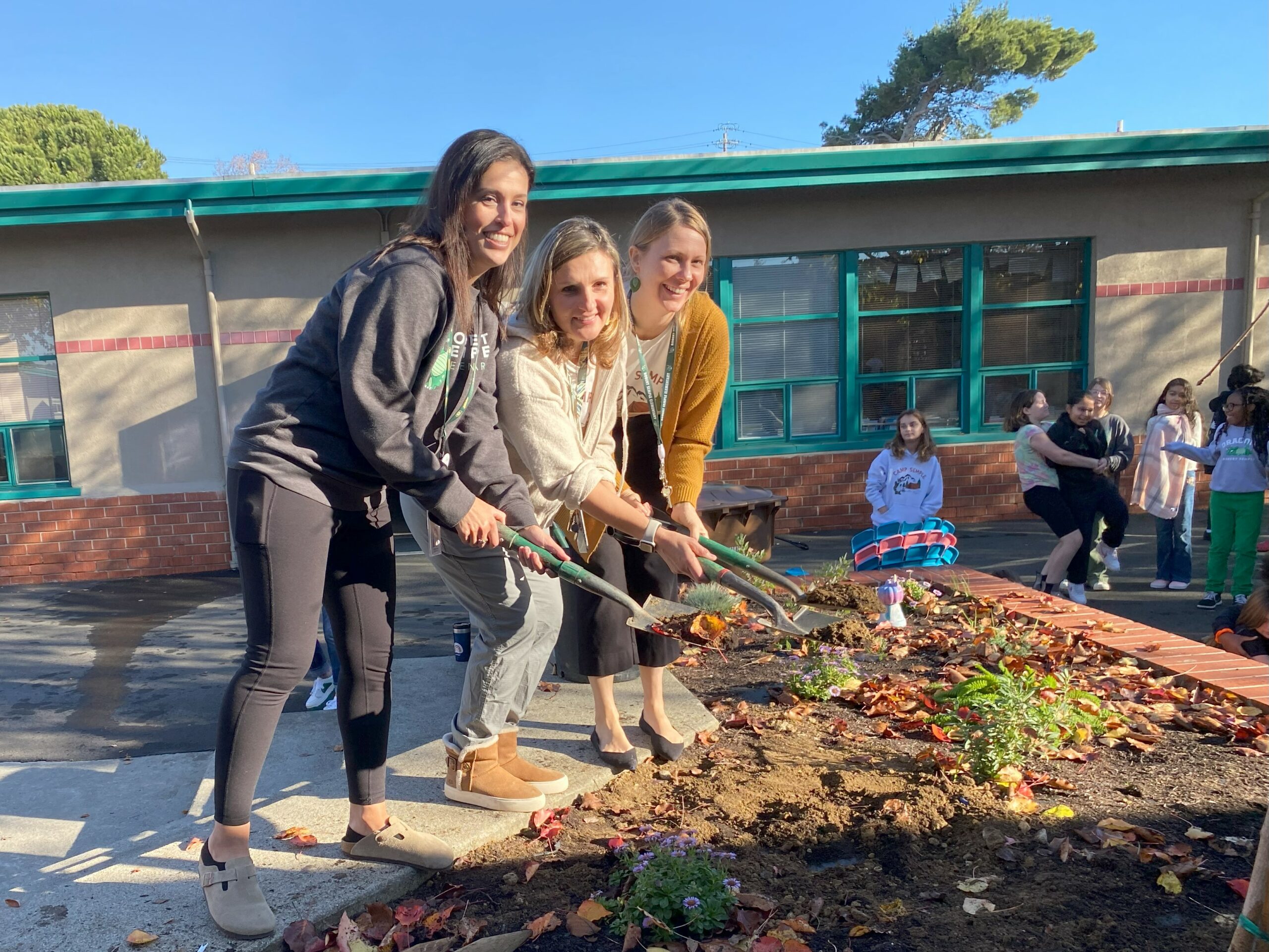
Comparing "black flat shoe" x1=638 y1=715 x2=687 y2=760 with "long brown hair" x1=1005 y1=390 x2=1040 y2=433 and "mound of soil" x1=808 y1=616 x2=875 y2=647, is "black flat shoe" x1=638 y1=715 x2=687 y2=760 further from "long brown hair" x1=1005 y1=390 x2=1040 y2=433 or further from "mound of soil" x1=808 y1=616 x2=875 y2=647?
"long brown hair" x1=1005 y1=390 x2=1040 y2=433

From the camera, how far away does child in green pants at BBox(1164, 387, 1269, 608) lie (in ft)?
20.9

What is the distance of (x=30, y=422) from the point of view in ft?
30.0

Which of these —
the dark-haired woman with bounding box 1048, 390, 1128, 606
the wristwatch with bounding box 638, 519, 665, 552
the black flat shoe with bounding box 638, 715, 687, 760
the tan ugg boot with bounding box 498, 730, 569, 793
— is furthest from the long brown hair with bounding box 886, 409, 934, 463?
the tan ugg boot with bounding box 498, 730, 569, 793

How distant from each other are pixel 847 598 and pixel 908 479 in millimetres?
2627

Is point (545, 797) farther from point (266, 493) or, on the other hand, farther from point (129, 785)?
point (129, 785)

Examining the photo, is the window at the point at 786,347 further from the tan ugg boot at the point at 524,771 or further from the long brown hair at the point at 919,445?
the tan ugg boot at the point at 524,771

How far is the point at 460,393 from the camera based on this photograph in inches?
94.5

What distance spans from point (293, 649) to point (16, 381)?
892 cm

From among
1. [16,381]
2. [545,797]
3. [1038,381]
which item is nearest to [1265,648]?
[545,797]

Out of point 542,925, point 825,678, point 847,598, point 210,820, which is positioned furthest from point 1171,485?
point 210,820

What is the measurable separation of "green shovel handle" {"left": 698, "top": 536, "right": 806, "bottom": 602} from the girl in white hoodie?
4246 mm

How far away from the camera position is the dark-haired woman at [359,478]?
6.87ft

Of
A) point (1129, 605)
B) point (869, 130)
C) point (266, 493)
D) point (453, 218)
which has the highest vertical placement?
point (869, 130)

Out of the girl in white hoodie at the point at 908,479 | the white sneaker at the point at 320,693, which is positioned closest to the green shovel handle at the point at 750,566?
the white sneaker at the point at 320,693
